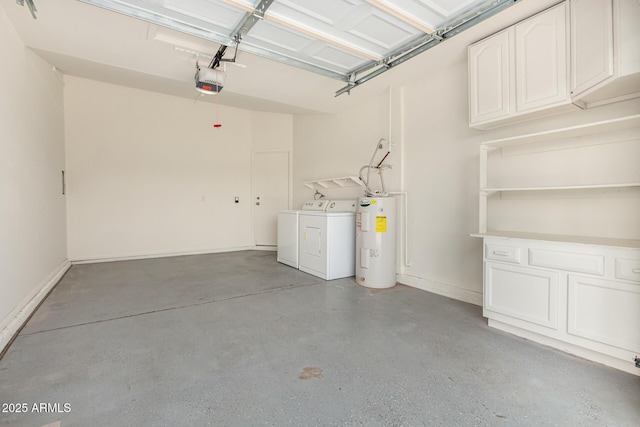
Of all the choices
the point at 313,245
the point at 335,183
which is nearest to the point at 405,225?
the point at 313,245

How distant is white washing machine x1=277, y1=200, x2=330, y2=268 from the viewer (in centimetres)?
455

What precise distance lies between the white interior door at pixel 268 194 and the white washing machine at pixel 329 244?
6.62ft

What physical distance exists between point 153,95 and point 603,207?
20.8 feet

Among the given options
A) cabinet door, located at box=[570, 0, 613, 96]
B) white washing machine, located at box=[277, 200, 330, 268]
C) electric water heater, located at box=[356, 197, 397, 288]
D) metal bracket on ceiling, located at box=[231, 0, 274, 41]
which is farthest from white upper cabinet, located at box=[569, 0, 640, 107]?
white washing machine, located at box=[277, 200, 330, 268]

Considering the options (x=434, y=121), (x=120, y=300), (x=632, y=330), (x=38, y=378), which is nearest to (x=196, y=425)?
(x=38, y=378)

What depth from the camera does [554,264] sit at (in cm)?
206

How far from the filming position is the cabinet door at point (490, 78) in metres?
2.48

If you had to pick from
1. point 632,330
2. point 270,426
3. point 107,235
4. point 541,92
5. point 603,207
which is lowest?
point 270,426

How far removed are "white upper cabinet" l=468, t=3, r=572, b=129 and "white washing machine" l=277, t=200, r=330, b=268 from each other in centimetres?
274

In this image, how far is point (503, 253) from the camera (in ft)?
7.66

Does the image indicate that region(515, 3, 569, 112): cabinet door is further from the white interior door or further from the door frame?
the white interior door

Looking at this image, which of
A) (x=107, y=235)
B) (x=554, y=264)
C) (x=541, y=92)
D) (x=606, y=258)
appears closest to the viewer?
(x=606, y=258)

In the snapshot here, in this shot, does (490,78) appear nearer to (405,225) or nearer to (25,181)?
(405,225)

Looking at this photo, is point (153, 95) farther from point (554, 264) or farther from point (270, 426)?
point (554, 264)
